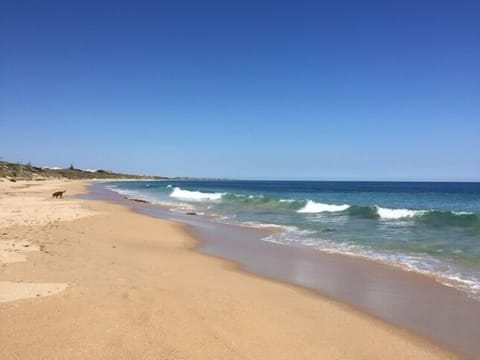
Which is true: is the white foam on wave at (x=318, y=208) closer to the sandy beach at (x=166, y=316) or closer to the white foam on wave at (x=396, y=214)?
the white foam on wave at (x=396, y=214)

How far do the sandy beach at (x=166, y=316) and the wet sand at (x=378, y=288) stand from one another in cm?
46

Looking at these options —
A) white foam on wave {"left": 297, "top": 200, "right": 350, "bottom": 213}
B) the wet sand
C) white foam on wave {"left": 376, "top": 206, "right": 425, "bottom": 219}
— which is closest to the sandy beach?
the wet sand

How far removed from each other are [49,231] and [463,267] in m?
12.0

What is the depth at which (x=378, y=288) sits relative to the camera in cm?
863

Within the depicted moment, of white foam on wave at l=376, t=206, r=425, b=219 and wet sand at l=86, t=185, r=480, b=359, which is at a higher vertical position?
white foam on wave at l=376, t=206, r=425, b=219

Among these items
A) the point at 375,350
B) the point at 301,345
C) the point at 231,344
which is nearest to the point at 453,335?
the point at 375,350

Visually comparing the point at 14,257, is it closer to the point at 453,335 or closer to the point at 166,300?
the point at 166,300

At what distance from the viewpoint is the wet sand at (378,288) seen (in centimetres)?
629

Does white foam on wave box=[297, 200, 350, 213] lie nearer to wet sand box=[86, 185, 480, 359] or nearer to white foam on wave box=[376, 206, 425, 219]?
white foam on wave box=[376, 206, 425, 219]

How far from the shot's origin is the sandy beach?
4801 millimetres

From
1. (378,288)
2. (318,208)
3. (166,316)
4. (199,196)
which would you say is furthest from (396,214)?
(199,196)

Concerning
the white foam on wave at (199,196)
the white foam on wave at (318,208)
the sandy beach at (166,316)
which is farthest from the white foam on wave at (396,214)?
the white foam on wave at (199,196)

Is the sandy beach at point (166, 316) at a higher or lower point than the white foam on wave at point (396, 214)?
lower

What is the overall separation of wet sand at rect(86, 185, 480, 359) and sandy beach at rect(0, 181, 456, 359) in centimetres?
46
